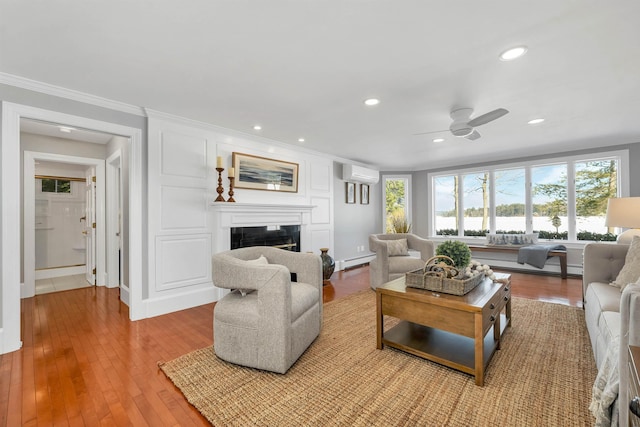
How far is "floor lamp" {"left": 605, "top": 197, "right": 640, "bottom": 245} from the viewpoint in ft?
9.99

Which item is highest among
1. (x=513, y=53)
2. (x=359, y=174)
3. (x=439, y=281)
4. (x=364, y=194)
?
(x=513, y=53)

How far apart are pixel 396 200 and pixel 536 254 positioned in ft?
9.91

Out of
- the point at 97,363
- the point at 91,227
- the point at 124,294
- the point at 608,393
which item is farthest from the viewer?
the point at 91,227

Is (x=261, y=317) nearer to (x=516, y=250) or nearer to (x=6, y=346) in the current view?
(x=6, y=346)

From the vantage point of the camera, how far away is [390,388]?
6.03 feet

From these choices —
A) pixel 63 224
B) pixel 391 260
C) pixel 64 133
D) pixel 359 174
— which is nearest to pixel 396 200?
pixel 359 174

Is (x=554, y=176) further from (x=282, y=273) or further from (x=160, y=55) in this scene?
(x=160, y=55)

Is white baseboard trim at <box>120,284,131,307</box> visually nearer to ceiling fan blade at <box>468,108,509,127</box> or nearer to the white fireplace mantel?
the white fireplace mantel

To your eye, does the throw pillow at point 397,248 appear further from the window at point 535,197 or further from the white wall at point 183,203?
the window at point 535,197

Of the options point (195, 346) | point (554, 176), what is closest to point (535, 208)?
point (554, 176)

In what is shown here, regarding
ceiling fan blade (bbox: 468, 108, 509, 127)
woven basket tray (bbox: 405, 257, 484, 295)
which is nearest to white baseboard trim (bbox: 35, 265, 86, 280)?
woven basket tray (bbox: 405, 257, 484, 295)

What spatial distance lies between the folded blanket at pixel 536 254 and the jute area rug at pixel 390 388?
9.05 feet

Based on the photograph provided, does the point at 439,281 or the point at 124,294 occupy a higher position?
the point at 439,281

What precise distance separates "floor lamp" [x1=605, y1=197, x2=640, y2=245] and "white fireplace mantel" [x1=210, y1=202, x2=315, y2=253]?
153 inches
